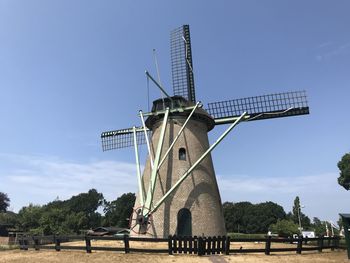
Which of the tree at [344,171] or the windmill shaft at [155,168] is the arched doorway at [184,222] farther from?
the tree at [344,171]

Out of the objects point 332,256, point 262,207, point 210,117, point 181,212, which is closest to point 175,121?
point 210,117

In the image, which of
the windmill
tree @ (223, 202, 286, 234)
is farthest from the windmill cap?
tree @ (223, 202, 286, 234)

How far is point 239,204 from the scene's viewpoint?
98875 millimetres

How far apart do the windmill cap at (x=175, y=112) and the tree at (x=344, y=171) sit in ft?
122

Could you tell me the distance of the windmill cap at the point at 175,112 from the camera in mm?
23484

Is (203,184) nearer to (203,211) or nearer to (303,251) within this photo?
(203,211)

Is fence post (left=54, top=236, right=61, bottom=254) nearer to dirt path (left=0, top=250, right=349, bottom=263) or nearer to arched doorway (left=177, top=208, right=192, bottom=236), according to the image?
dirt path (left=0, top=250, right=349, bottom=263)

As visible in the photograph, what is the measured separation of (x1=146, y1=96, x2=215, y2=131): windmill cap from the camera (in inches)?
925

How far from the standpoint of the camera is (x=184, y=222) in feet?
69.2

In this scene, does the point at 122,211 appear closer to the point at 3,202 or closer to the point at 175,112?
the point at 3,202

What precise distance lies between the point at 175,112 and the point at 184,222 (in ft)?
22.7

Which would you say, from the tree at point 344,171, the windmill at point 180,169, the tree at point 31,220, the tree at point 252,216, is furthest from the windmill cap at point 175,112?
the tree at point 252,216

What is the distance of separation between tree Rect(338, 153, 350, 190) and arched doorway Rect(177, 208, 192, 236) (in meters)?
40.2

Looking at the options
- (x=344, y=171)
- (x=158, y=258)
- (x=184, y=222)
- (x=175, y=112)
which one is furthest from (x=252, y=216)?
(x=158, y=258)
